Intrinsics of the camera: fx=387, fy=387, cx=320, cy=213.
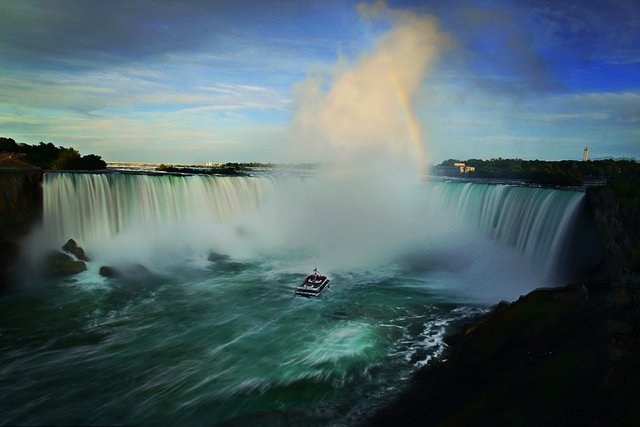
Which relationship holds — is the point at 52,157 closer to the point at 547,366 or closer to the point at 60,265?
the point at 60,265

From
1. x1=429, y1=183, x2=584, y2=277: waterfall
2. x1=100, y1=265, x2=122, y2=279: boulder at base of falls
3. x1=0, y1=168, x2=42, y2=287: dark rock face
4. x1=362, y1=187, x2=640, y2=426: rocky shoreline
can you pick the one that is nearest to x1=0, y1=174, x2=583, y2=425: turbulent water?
x1=429, y1=183, x2=584, y2=277: waterfall

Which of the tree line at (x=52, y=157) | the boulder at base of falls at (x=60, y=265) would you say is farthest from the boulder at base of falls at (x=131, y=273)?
the tree line at (x=52, y=157)

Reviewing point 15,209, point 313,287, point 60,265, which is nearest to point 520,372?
point 313,287

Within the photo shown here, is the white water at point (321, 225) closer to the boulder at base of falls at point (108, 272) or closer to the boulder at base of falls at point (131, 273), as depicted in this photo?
the boulder at base of falls at point (131, 273)

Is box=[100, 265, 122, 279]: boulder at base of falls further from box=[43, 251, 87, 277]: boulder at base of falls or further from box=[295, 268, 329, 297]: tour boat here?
box=[295, 268, 329, 297]: tour boat

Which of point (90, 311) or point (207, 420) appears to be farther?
point (90, 311)

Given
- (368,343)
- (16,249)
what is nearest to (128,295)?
(16,249)

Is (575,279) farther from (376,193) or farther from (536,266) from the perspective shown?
(376,193)
